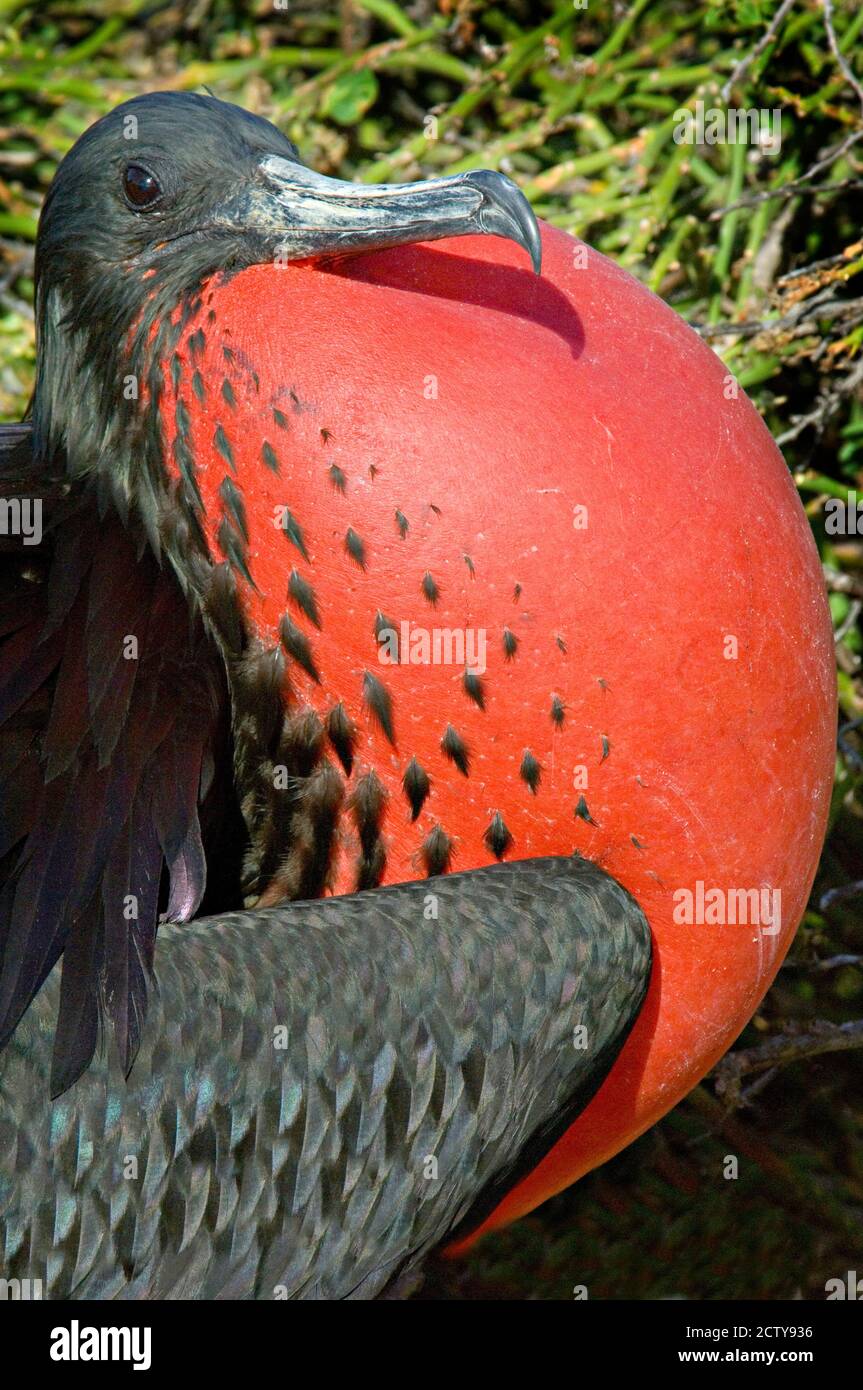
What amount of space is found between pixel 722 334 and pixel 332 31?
1.88m

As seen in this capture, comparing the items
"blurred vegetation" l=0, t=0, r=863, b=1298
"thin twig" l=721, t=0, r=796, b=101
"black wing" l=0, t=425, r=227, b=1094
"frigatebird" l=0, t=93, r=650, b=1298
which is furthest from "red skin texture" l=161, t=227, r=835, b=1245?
"thin twig" l=721, t=0, r=796, b=101

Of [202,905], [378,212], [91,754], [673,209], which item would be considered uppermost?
[673,209]

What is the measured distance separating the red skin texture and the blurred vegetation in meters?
0.73

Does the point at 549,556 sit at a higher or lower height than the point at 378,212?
lower

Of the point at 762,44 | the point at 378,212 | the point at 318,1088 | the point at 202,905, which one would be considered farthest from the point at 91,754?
the point at 762,44

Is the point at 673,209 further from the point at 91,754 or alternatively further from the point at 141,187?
the point at 91,754

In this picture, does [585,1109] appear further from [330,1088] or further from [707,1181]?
[707,1181]

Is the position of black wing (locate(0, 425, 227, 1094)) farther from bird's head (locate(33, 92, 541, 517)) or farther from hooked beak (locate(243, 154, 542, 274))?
hooked beak (locate(243, 154, 542, 274))

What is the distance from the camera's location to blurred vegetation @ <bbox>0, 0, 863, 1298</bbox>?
3096mm

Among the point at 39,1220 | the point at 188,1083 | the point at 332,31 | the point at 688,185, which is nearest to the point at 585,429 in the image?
the point at 188,1083

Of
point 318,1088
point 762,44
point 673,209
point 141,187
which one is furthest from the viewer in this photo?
point 673,209

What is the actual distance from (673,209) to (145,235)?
170 cm

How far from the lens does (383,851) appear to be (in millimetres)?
Result: 2262

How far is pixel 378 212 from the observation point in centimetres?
215
